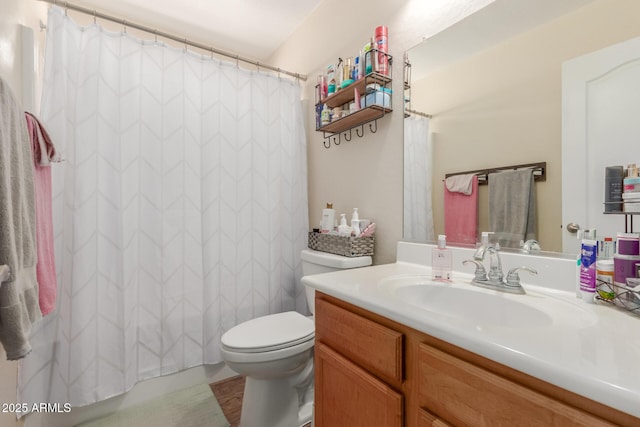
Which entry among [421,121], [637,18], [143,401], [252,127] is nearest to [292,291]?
[143,401]

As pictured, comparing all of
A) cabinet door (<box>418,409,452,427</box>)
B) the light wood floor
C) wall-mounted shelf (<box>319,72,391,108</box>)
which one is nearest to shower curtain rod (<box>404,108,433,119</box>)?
wall-mounted shelf (<box>319,72,391,108</box>)

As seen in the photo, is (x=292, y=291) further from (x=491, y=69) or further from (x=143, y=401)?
(x=491, y=69)

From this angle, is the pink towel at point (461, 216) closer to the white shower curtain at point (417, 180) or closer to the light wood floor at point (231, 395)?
the white shower curtain at point (417, 180)

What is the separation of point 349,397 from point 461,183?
903mm

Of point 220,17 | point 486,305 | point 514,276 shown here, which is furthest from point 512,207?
point 220,17

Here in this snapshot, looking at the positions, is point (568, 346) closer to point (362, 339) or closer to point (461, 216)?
point (362, 339)

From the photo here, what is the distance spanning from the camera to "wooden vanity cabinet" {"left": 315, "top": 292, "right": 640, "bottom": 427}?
49 cm

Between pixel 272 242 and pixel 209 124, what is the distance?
2.75 ft

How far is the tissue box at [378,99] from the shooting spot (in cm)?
140

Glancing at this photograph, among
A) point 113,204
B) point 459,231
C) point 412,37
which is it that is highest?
point 412,37

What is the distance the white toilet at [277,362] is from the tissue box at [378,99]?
77cm

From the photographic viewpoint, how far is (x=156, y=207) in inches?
63.2

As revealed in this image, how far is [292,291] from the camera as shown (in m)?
2.07

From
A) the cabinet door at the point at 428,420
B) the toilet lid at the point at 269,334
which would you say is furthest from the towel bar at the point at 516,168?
the toilet lid at the point at 269,334
